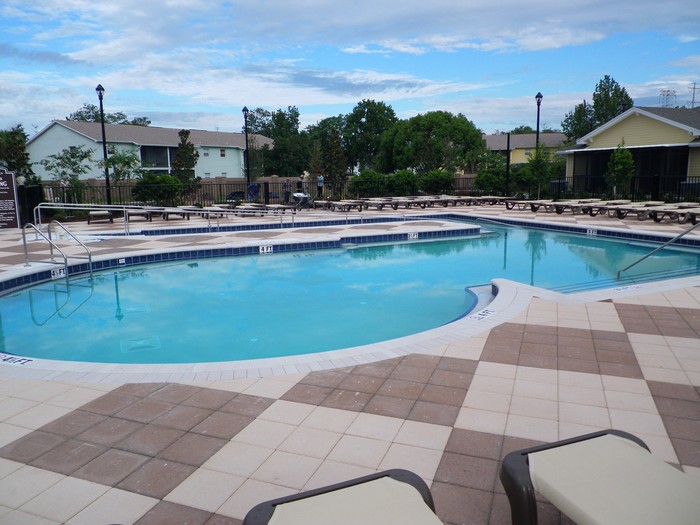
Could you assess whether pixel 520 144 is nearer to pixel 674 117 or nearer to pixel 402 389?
pixel 674 117

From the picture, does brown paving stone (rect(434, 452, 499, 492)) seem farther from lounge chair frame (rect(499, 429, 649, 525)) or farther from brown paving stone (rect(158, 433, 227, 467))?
brown paving stone (rect(158, 433, 227, 467))

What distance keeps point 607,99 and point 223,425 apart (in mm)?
52358

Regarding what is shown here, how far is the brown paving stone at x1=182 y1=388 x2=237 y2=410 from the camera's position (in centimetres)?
375

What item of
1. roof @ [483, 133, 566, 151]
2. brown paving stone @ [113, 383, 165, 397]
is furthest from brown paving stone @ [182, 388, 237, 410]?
roof @ [483, 133, 566, 151]

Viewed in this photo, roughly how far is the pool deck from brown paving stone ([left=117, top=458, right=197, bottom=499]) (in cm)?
1

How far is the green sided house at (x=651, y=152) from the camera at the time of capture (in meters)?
21.9

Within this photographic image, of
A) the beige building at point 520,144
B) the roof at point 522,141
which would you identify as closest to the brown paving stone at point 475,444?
the beige building at point 520,144

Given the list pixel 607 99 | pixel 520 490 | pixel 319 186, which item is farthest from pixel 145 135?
pixel 520 490

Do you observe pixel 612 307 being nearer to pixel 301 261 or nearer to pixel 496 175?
pixel 301 261

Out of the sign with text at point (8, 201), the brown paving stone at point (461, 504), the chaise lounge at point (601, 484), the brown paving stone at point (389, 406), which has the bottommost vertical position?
the brown paving stone at point (461, 504)

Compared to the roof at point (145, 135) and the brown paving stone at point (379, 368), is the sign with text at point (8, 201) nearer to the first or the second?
the brown paving stone at point (379, 368)

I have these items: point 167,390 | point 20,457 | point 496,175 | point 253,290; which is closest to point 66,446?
point 20,457

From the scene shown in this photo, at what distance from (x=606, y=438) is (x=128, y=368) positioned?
148 inches

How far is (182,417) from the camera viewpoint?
3.56 metres
